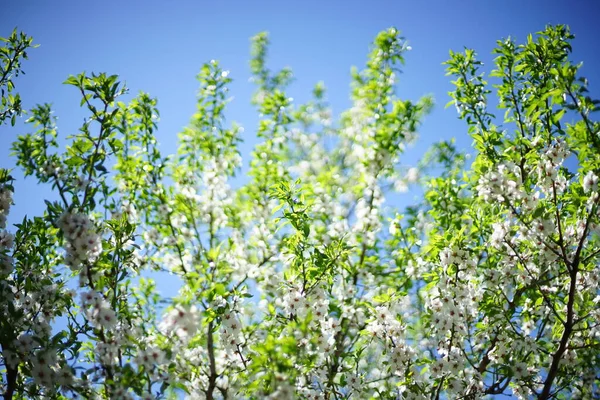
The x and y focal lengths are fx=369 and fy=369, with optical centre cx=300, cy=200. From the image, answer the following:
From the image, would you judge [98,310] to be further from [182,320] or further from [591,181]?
[591,181]

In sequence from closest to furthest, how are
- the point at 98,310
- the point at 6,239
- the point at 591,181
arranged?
the point at 98,310
the point at 591,181
the point at 6,239

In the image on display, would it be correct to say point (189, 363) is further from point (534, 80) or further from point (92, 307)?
point (534, 80)

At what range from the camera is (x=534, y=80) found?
Answer: 3877 millimetres

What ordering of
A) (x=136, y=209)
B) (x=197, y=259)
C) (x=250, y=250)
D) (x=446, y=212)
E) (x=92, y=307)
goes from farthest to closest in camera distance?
1. (x=250, y=250)
2. (x=197, y=259)
3. (x=136, y=209)
4. (x=446, y=212)
5. (x=92, y=307)

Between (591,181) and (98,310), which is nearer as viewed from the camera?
(98,310)

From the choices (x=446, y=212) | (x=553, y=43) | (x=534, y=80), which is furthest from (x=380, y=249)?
(x=553, y=43)

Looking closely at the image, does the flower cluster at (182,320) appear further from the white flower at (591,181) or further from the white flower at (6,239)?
the white flower at (591,181)

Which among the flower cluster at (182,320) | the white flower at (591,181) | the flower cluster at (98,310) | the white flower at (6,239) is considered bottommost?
the flower cluster at (182,320)

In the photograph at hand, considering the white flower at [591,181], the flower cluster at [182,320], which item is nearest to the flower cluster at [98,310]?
the flower cluster at [182,320]

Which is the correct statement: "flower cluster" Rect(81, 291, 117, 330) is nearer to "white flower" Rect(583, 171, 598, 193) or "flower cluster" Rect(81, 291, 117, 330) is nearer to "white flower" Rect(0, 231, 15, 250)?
"white flower" Rect(0, 231, 15, 250)

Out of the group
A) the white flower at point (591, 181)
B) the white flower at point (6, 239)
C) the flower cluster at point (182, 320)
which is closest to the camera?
the flower cluster at point (182, 320)

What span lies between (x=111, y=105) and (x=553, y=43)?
172 inches

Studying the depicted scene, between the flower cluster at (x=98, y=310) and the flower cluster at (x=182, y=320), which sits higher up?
the flower cluster at (x=98, y=310)

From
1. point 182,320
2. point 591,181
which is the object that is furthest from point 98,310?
point 591,181
